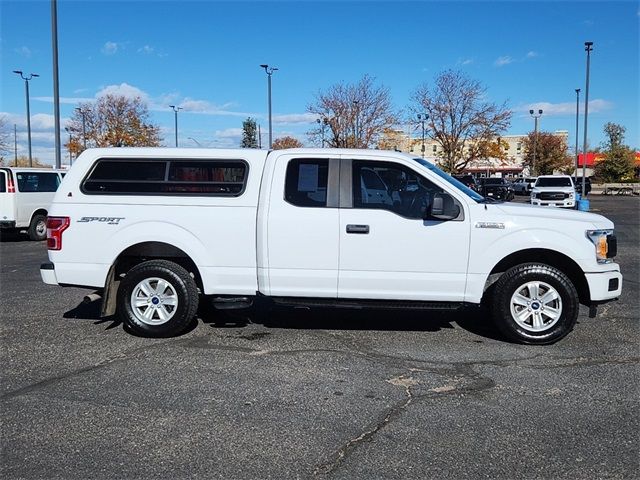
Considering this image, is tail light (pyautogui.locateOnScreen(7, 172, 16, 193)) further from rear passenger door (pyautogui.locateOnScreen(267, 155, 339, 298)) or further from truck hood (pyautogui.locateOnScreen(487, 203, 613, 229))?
truck hood (pyautogui.locateOnScreen(487, 203, 613, 229))

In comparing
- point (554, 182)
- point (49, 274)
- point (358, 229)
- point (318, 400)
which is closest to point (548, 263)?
point (358, 229)

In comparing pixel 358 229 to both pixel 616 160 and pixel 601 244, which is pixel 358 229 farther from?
pixel 616 160

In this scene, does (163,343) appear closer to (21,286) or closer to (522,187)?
(21,286)

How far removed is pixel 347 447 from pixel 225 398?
1240 mm

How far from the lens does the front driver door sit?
608cm

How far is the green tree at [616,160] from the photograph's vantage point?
220 feet

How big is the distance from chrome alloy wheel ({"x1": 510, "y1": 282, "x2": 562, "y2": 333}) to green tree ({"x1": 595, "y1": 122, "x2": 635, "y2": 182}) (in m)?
68.5

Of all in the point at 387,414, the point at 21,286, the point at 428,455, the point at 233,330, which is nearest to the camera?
the point at 428,455

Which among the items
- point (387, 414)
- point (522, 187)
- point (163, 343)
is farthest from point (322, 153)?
point (522, 187)

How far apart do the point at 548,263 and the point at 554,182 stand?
25719 millimetres

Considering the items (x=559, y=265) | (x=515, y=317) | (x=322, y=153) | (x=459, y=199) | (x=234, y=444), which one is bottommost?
(x=234, y=444)

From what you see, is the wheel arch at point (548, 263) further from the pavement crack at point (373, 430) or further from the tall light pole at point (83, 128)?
the tall light pole at point (83, 128)

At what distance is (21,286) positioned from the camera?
9695 mm

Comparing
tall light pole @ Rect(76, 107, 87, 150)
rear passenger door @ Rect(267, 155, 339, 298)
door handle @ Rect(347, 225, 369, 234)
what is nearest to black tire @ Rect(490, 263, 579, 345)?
door handle @ Rect(347, 225, 369, 234)
